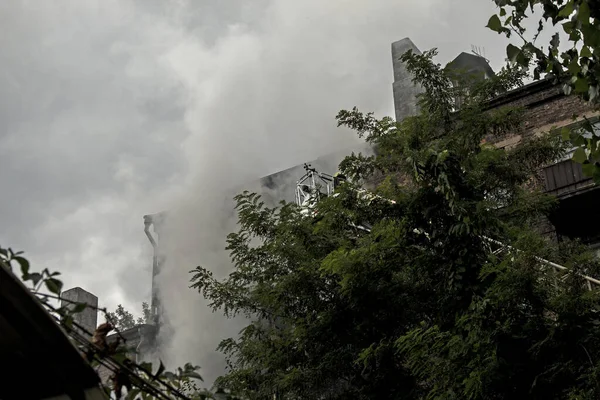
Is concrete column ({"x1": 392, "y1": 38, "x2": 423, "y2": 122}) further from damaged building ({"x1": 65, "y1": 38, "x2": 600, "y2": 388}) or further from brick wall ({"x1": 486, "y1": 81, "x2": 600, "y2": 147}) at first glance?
brick wall ({"x1": 486, "y1": 81, "x2": 600, "y2": 147})

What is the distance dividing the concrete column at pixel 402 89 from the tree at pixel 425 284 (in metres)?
9.66

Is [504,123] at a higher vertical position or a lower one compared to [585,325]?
higher

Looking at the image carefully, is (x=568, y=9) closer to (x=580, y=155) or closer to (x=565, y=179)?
(x=580, y=155)

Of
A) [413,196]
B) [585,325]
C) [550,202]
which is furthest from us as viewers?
[550,202]

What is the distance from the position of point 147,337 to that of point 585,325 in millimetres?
23408

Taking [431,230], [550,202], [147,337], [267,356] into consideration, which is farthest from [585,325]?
[147,337]

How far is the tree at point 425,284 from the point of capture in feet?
28.3

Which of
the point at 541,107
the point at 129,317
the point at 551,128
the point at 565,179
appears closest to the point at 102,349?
the point at 551,128

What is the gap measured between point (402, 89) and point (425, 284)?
13.0 metres

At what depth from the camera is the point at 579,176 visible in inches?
611

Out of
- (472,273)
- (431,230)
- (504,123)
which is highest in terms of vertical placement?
(504,123)

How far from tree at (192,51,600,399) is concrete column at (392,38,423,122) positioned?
9.66m

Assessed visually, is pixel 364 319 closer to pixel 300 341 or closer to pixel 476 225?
pixel 300 341

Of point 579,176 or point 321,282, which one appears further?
point 579,176
